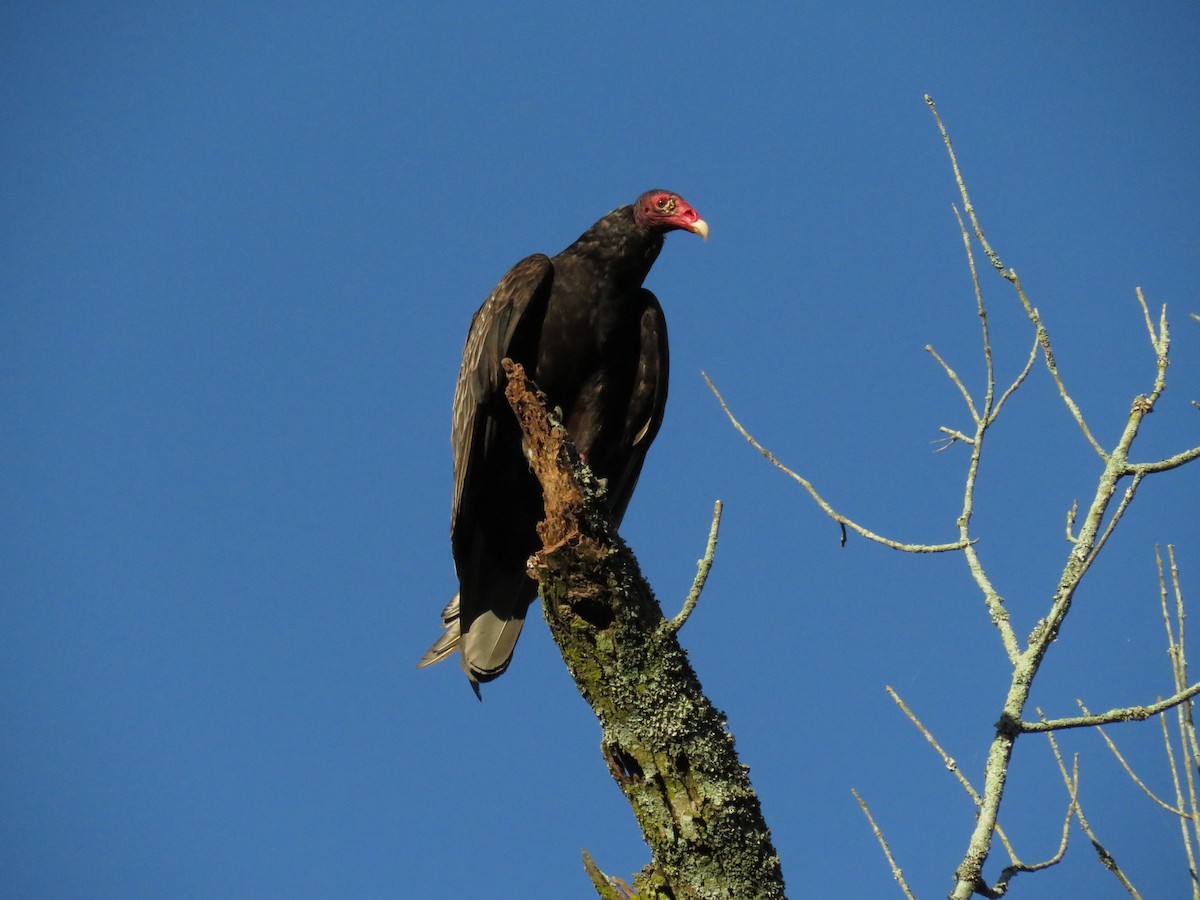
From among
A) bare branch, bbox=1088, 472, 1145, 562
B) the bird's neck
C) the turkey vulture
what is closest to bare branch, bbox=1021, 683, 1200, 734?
bare branch, bbox=1088, 472, 1145, 562

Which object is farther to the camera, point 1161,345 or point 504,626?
point 504,626

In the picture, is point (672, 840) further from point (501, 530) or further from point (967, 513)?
point (501, 530)

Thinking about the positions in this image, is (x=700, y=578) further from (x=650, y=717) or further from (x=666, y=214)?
(x=666, y=214)

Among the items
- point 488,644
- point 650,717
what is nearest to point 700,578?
point 650,717

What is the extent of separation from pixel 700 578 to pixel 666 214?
229 cm

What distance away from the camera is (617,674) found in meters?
2.60

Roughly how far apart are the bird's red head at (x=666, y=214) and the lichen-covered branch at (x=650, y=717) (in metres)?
1.83

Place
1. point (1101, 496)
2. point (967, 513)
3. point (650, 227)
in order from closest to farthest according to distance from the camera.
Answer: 1. point (1101, 496)
2. point (967, 513)
3. point (650, 227)

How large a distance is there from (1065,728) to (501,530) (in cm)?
242

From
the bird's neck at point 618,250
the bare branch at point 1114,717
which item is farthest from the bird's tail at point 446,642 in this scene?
the bare branch at point 1114,717

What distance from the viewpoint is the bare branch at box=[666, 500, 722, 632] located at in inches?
101

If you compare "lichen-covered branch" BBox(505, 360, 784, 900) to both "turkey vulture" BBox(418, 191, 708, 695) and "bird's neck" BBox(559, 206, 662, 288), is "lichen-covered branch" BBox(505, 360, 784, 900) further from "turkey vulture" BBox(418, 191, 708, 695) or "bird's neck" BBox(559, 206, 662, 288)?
"bird's neck" BBox(559, 206, 662, 288)

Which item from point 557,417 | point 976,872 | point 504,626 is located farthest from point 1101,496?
point 504,626

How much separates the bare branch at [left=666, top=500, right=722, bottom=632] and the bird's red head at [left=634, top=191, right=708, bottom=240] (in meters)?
2.12
